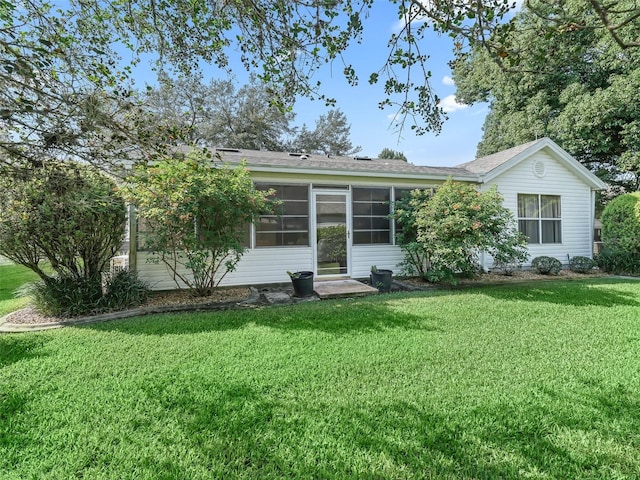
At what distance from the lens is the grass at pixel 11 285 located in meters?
5.85

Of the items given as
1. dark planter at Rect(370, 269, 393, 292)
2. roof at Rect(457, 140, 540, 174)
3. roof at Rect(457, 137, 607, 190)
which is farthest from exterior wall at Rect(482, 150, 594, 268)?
dark planter at Rect(370, 269, 393, 292)

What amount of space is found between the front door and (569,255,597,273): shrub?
7.62m

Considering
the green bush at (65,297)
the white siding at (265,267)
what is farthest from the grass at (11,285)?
the white siding at (265,267)

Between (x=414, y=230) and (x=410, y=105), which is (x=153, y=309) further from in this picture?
(x=414, y=230)

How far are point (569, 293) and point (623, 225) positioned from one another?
16.4 ft

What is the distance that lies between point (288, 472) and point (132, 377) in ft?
6.62

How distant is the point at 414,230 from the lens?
805cm

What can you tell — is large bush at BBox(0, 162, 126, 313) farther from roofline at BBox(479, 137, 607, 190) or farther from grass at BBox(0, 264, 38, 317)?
roofline at BBox(479, 137, 607, 190)

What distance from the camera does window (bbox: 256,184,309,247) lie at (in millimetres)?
7457

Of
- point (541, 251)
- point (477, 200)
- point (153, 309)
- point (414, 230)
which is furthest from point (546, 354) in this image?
point (541, 251)

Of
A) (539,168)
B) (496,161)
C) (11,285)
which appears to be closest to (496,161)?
(496,161)

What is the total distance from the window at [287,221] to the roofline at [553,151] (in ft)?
17.9

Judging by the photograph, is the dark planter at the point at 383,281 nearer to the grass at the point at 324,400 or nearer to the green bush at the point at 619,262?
the grass at the point at 324,400

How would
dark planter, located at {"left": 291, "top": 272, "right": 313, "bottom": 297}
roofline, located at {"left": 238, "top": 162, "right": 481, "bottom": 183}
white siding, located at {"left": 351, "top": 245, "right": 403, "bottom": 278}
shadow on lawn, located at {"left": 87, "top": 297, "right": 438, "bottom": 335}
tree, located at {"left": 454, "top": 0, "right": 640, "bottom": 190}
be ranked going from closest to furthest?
shadow on lawn, located at {"left": 87, "top": 297, "right": 438, "bottom": 335} → dark planter, located at {"left": 291, "top": 272, "right": 313, "bottom": 297} → roofline, located at {"left": 238, "top": 162, "right": 481, "bottom": 183} → white siding, located at {"left": 351, "top": 245, "right": 403, "bottom": 278} → tree, located at {"left": 454, "top": 0, "right": 640, "bottom": 190}
